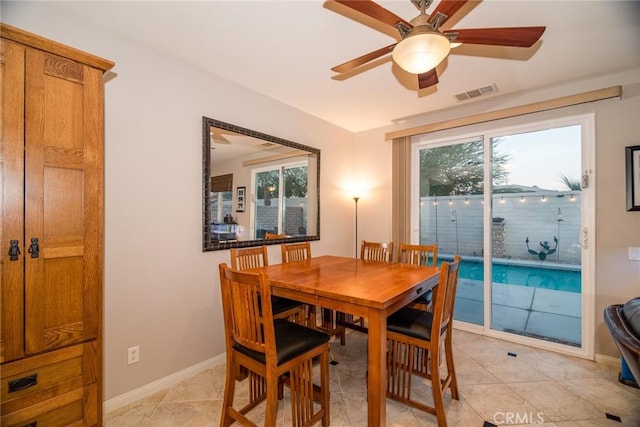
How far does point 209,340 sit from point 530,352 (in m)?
3.06

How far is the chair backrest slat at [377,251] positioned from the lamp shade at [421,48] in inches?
71.9

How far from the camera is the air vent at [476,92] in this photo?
2.78 meters

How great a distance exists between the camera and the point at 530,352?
2688mm

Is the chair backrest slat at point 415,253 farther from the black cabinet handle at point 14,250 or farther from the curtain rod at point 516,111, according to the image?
the black cabinet handle at point 14,250

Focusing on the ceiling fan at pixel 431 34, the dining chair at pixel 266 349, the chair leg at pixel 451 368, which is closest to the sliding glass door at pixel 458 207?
the chair leg at pixel 451 368

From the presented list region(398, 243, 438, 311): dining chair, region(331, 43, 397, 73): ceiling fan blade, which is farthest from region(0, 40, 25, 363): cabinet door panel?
region(398, 243, 438, 311): dining chair

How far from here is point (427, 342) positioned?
1688 mm

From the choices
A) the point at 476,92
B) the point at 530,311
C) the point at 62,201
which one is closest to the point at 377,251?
the point at 530,311

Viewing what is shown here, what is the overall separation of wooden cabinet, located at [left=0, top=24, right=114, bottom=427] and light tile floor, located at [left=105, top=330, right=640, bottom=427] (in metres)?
0.58

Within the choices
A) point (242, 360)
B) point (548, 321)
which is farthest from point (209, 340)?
point (548, 321)

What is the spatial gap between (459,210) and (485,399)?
2.04 meters

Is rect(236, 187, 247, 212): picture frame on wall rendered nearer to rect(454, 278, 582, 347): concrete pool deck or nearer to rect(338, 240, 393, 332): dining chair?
rect(338, 240, 393, 332): dining chair

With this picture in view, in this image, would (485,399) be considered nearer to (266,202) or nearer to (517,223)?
(517,223)

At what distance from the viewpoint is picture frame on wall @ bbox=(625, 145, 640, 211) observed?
7.67 ft
